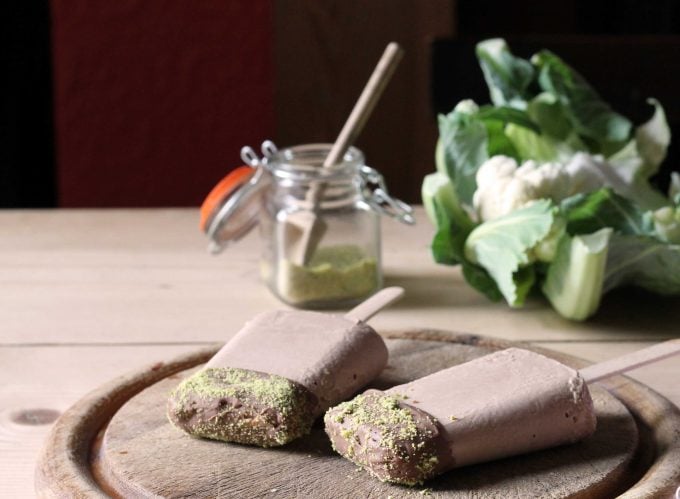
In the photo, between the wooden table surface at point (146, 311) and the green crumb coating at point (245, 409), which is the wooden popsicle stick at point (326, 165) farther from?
the green crumb coating at point (245, 409)

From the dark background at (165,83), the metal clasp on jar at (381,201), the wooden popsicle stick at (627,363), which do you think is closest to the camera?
the wooden popsicle stick at (627,363)

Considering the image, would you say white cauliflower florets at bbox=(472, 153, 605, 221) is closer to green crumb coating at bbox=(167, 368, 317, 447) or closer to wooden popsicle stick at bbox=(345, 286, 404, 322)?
wooden popsicle stick at bbox=(345, 286, 404, 322)

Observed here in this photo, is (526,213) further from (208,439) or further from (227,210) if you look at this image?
(208,439)

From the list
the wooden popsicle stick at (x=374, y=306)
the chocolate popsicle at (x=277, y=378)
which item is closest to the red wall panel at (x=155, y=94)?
the wooden popsicle stick at (x=374, y=306)

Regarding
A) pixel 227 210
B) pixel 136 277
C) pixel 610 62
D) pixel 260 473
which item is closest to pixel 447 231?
pixel 227 210

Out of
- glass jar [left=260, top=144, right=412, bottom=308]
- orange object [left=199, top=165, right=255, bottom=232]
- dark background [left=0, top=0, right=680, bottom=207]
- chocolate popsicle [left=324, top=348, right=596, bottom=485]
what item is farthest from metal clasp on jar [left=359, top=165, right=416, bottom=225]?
dark background [left=0, top=0, right=680, bottom=207]
